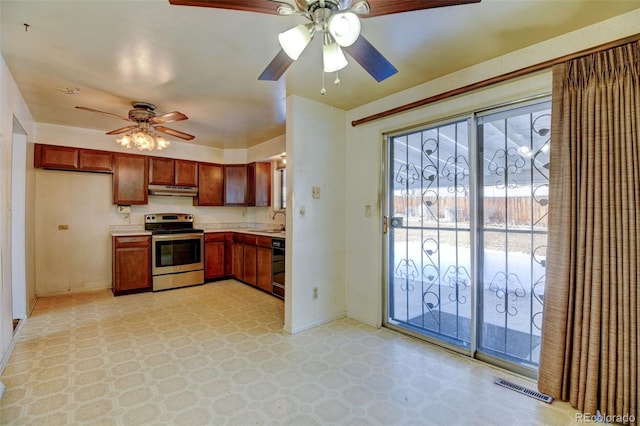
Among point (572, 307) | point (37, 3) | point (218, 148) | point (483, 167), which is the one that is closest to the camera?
point (37, 3)

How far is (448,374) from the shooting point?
2344 mm

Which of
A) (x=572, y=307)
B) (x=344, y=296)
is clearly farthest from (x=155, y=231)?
(x=572, y=307)

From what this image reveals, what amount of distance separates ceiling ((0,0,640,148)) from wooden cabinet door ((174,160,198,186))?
1763 millimetres

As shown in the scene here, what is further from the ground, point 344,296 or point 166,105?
point 166,105

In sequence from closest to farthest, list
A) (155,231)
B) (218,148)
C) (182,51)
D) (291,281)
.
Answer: (182,51), (291,281), (155,231), (218,148)

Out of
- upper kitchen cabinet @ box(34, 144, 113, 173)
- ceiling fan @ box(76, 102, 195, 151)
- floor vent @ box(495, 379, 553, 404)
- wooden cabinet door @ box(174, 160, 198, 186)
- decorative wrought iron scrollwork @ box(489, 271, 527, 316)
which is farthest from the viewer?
wooden cabinet door @ box(174, 160, 198, 186)

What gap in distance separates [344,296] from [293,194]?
143 cm

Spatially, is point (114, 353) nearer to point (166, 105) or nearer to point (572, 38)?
point (166, 105)

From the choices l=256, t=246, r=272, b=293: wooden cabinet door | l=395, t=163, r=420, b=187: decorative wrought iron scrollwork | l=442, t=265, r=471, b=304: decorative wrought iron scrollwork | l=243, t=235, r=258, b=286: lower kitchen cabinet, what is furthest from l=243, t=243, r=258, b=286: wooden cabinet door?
l=442, t=265, r=471, b=304: decorative wrought iron scrollwork

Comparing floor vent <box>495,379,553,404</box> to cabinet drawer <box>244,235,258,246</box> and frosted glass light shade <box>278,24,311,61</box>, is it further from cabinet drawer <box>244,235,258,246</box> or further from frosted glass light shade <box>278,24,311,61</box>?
cabinet drawer <box>244,235,258,246</box>

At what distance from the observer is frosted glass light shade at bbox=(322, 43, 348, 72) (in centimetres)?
165

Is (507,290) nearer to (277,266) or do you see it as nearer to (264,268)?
(277,266)

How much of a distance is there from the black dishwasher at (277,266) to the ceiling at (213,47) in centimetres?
192

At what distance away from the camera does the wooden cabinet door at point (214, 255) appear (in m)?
5.23
